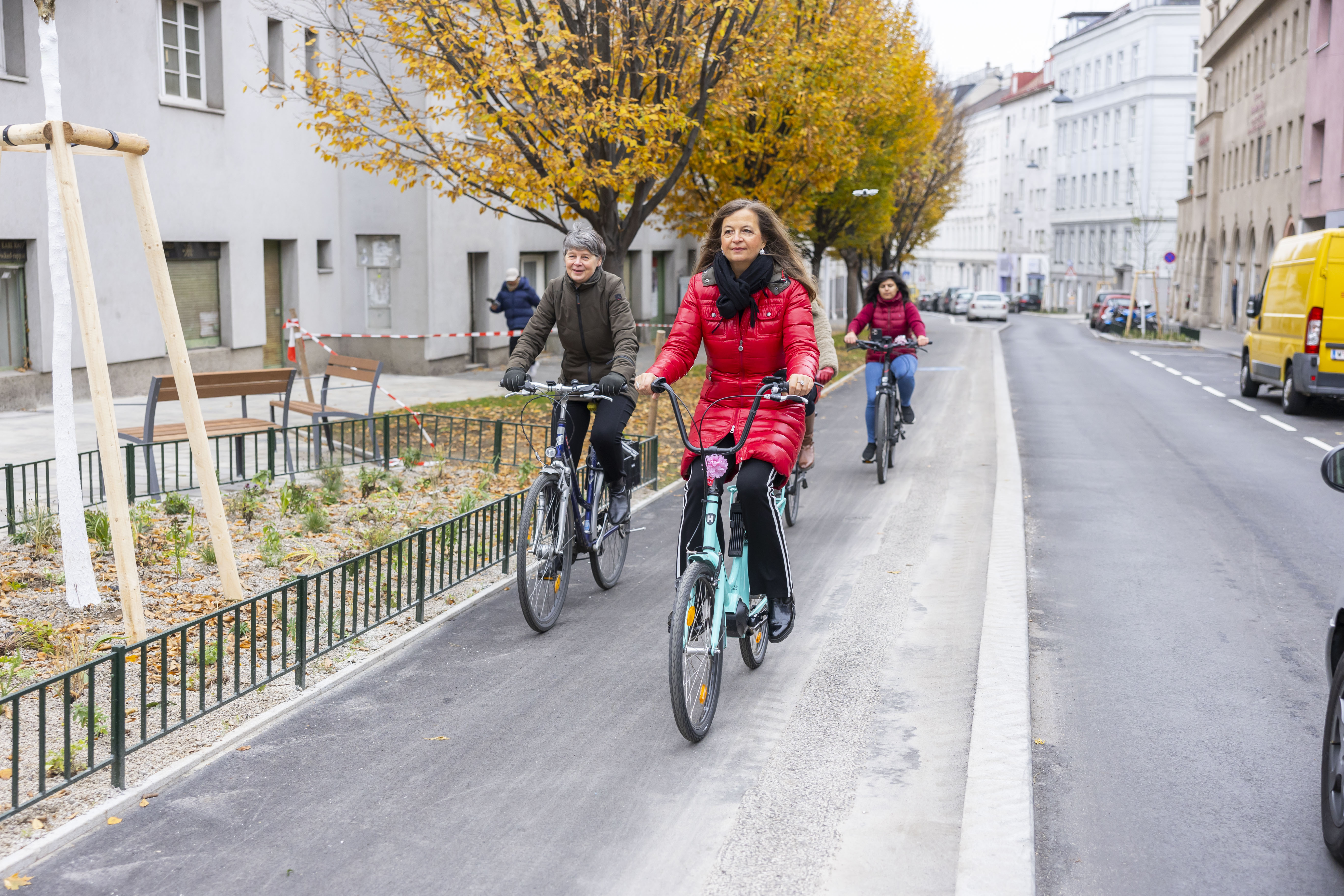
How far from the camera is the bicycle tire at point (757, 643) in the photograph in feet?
18.0

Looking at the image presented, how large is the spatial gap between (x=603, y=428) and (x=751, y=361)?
1609mm

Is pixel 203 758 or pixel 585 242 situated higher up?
pixel 585 242

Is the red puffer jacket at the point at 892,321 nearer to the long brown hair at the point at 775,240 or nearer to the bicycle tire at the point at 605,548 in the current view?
the bicycle tire at the point at 605,548

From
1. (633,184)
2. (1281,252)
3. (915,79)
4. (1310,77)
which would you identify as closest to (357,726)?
(633,184)

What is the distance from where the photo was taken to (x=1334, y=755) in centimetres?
400

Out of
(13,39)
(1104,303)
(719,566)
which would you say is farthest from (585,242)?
(1104,303)

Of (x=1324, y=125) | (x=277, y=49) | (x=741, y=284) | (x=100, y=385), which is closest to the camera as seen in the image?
(x=741, y=284)

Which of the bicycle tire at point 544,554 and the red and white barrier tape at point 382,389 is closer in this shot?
Result: the bicycle tire at point 544,554

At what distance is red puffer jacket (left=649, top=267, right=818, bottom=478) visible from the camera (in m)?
5.16

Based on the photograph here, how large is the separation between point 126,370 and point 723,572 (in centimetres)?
1502

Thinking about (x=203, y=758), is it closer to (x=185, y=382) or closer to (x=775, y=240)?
(x=185, y=382)

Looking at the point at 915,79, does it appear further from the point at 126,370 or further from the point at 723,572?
the point at 723,572

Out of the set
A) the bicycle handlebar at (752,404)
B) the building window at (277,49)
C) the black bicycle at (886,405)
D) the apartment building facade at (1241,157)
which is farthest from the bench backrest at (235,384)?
the apartment building facade at (1241,157)

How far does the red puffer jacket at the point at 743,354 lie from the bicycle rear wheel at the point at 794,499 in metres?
3.16
